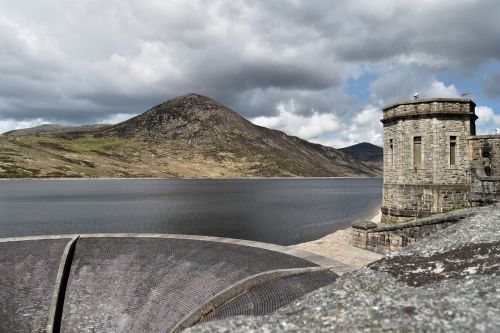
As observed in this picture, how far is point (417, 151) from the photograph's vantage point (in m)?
35.5

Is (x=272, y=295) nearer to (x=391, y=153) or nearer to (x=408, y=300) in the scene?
(x=408, y=300)

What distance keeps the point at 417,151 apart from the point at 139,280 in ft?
89.8

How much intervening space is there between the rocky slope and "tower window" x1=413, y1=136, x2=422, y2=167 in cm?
1954

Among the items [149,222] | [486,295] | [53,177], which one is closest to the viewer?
[486,295]

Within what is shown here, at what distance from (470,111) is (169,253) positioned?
29782 mm

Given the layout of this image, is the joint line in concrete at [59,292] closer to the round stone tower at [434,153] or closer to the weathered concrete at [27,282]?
the weathered concrete at [27,282]

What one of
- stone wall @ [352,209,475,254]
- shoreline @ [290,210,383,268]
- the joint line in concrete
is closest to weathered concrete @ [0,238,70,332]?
the joint line in concrete

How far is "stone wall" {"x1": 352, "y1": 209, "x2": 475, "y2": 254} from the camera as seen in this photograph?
26.5m

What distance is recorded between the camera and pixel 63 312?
77.3ft

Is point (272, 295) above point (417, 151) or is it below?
below

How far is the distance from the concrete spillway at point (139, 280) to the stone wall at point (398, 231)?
9682 millimetres

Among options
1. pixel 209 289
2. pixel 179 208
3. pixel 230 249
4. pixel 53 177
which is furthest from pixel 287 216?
pixel 53 177

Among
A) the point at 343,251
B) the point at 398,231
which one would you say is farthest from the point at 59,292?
the point at 398,231

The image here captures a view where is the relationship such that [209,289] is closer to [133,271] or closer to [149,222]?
[133,271]
